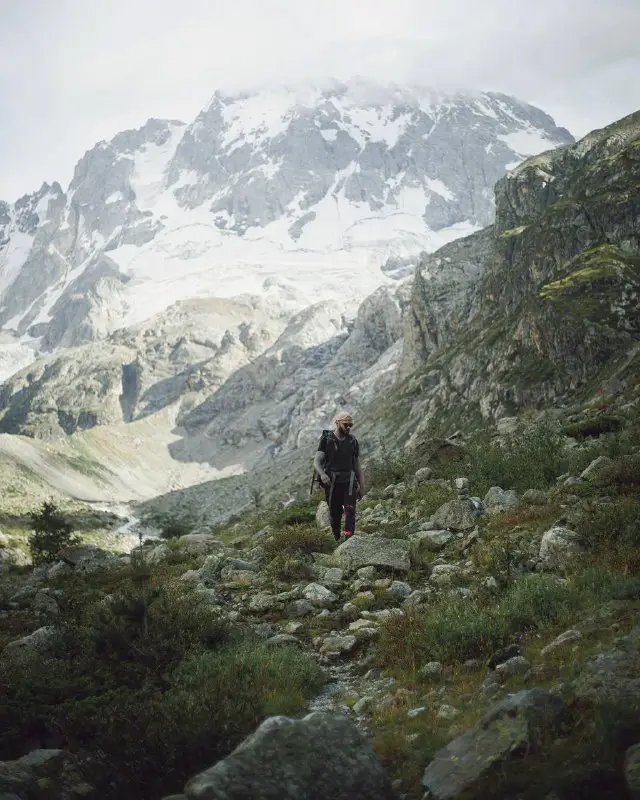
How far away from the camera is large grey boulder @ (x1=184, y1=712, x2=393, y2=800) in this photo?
172 inches

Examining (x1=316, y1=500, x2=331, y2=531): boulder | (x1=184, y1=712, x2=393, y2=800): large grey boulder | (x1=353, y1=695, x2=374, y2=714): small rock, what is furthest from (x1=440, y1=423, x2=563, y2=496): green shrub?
(x1=184, y1=712, x2=393, y2=800): large grey boulder

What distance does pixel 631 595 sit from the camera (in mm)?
6578

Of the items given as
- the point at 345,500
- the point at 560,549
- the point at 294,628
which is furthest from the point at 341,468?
the point at 560,549

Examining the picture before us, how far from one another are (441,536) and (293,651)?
5.23 meters

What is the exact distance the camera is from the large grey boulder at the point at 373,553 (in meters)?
11.5

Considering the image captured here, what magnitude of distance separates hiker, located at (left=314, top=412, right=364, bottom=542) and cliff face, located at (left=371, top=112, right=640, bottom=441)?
21.2 metres

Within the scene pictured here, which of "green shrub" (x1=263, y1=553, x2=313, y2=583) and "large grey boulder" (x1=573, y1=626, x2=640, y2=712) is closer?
"large grey boulder" (x1=573, y1=626, x2=640, y2=712)

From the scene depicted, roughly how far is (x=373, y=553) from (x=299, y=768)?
776cm

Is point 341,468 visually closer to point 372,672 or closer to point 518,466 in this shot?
point 518,466

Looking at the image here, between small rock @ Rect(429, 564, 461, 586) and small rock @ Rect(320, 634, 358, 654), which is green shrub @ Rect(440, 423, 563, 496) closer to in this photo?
small rock @ Rect(429, 564, 461, 586)

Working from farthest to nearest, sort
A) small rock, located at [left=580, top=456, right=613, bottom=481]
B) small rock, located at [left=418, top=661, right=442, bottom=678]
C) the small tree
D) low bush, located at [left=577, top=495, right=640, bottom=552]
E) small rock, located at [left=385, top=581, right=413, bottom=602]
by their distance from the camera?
the small tree < small rock, located at [left=580, top=456, right=613, bottom=481] < small rock, located at [left=385, top=581, right=413, bottom=602] < low bush, located at [left=577, top=495, right=640, bottom=552] < small rock, located at [left=418, top=661, right=442, bottom=678]

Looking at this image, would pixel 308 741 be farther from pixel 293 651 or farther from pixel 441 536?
pixel 441 536

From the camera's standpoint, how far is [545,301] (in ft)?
215

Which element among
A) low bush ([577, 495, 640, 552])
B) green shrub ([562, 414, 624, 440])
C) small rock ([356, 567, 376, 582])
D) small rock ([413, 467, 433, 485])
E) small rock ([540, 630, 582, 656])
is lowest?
small rock ([356, 567, 376, 582])
